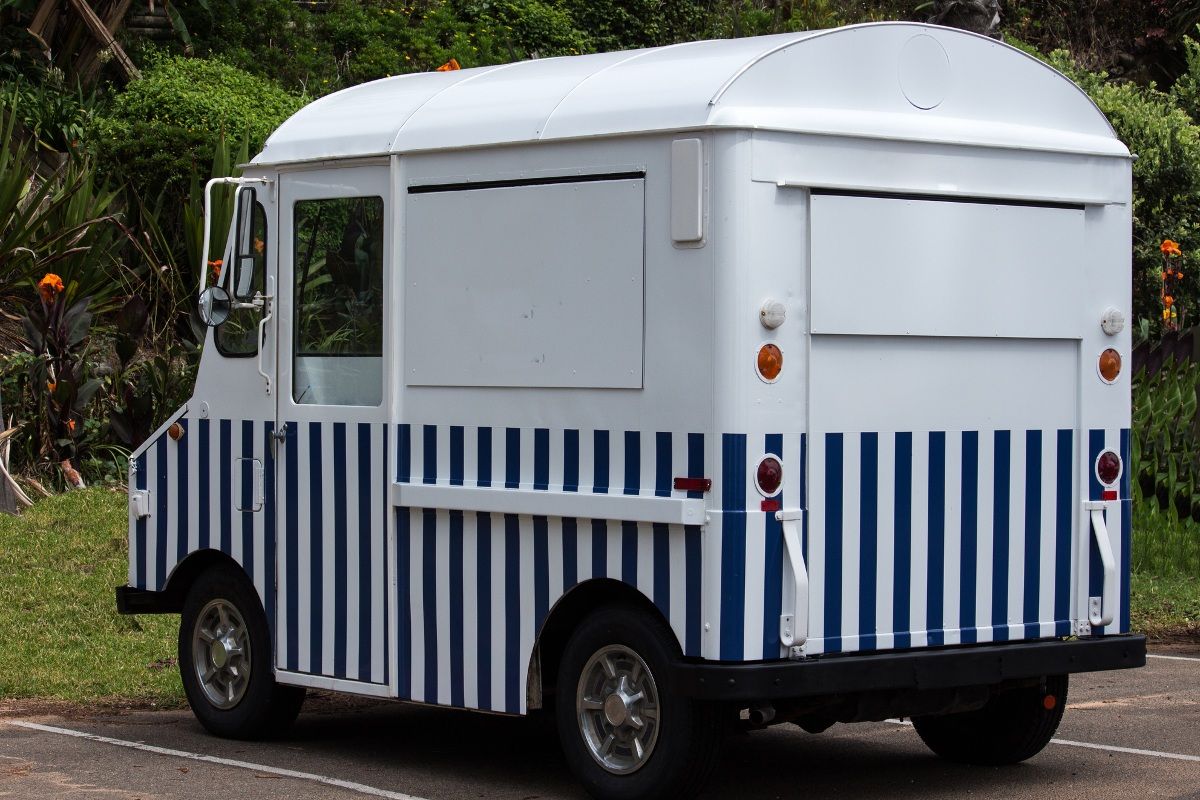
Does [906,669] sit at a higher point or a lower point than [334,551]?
lower

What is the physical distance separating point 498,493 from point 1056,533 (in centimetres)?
224

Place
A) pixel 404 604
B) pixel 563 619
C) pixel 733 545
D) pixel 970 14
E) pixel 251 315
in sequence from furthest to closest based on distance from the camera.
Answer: pixel 970 14, pixel 251 315, pixel 404 604, pixel 563 619, pixel 733 545

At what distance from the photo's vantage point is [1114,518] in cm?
805

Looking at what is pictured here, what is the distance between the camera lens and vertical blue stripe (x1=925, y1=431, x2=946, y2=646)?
7.54 metres

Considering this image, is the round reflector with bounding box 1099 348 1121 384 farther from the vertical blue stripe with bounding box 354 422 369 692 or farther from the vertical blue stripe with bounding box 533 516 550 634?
the vertical blue stripe with bounding box 354 422 369 692

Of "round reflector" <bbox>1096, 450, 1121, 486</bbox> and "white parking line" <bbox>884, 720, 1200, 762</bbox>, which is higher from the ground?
"round reflector" <bbox>1096, 450, 1121, 486</bbox>

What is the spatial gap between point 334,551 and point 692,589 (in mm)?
2047

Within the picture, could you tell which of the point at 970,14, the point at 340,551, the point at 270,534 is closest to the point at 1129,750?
the point at 340,551

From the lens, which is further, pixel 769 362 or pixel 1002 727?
pixel 1002 727

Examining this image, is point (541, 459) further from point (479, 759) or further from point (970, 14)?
point (970, 14)

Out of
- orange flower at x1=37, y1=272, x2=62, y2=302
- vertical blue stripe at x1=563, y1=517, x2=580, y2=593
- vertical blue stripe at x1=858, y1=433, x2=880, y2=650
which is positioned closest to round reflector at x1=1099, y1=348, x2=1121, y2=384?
vertical blue stripe at x1=858, y1=433, x2=880, y2=650

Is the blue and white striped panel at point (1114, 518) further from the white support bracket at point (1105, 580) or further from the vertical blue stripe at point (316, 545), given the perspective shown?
the vertical blue stripe at point (316, 545)

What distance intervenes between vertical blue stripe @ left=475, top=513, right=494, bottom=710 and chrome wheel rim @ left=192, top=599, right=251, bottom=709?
1537mm

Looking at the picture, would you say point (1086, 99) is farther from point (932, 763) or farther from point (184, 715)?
point (184, 715)
